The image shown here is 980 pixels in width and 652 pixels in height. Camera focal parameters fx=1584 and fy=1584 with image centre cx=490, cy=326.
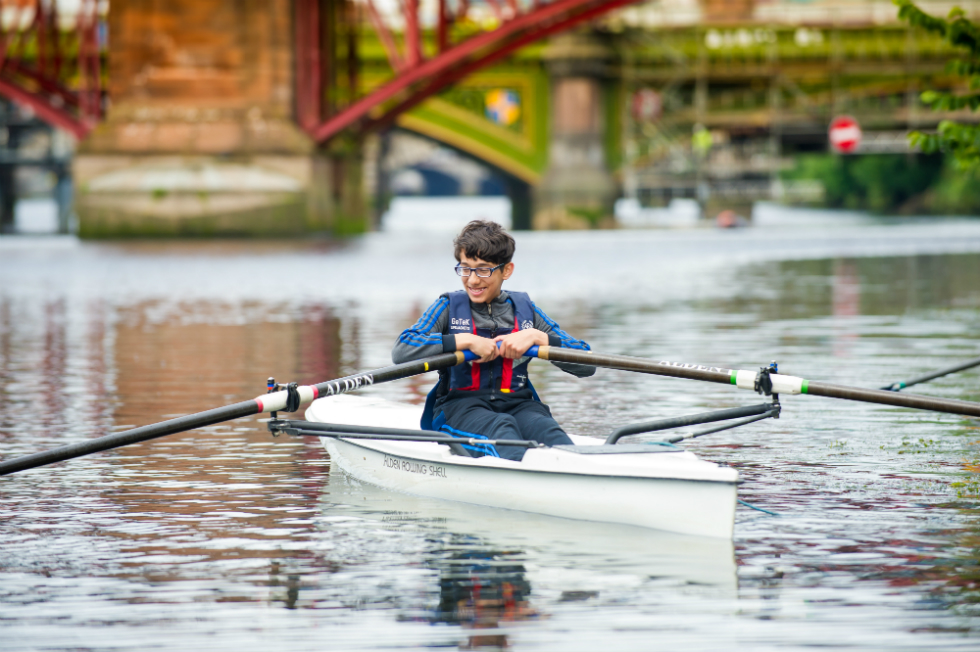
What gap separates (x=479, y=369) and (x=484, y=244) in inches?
28.6

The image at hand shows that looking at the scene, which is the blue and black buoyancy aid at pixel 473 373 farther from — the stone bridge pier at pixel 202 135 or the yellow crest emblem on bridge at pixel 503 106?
the yellow crest emblem on bridge at pixel 503 106

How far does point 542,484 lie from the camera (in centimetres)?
759

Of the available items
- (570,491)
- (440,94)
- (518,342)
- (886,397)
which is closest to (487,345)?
(518,342)

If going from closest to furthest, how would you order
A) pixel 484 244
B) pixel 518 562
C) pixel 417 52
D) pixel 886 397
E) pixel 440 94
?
pixel 518 562 → pixel 886 397 → pixel 484 244 → pixel 417 52 → pixel 440 94

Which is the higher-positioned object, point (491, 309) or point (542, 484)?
point (491, 309)

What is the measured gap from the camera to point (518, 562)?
681 cm

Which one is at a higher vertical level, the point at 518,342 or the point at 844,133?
the point at 844,133

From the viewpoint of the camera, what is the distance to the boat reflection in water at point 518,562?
603 centimetres

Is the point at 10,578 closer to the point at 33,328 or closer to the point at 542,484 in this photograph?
the point at 542,484

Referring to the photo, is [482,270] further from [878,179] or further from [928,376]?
[878,179]

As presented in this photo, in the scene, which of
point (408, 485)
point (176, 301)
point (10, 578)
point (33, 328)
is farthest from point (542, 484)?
point (176, 301)

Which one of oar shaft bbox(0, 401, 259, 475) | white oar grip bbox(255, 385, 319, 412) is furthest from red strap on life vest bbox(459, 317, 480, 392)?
oar shaft bbox(0, 401, 259, 475)

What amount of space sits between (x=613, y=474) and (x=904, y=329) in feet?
39.1

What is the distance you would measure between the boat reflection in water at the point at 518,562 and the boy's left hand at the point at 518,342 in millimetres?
793
